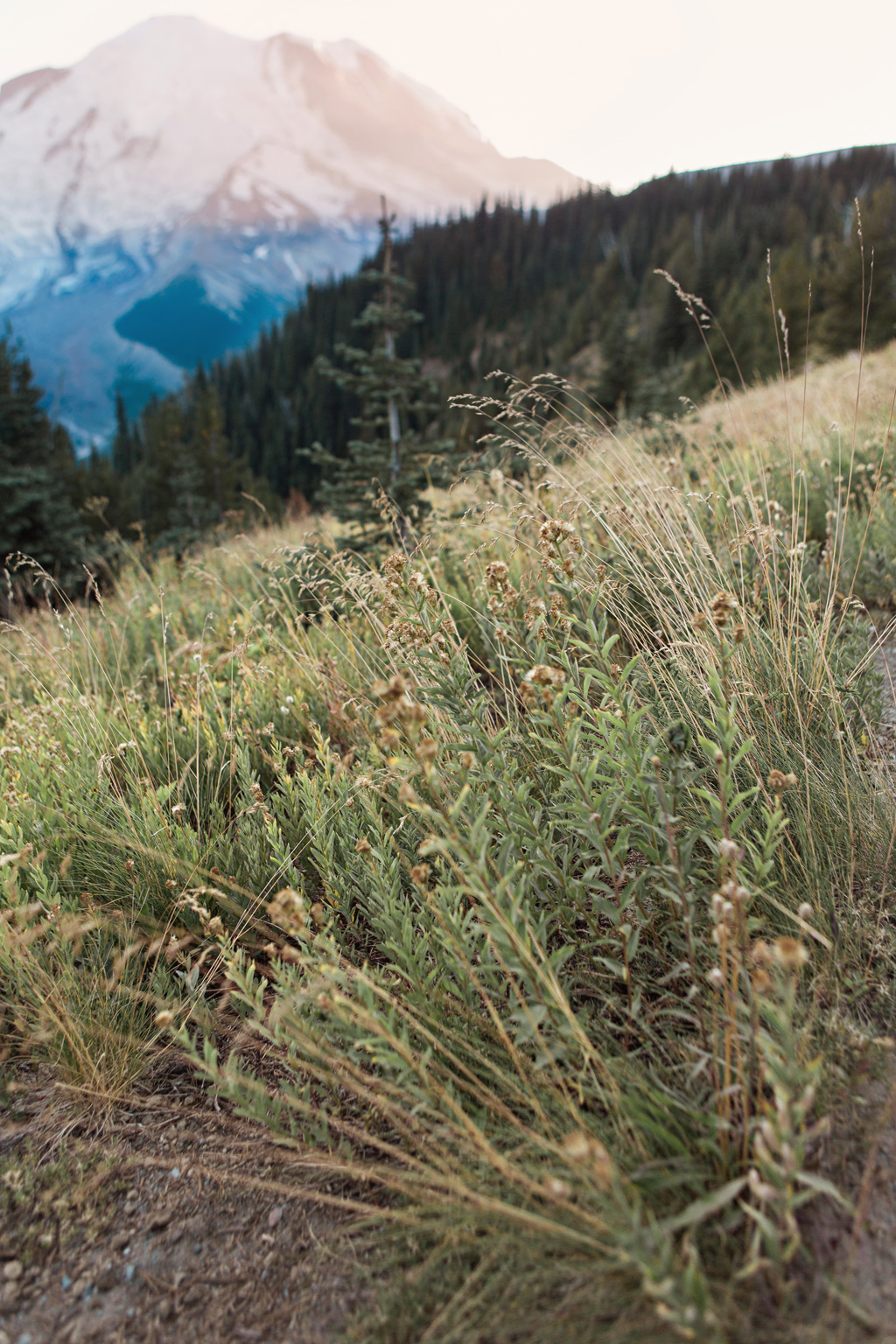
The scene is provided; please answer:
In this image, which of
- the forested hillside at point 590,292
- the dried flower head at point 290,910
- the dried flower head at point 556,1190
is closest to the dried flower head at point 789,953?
the dried flower head at point 556,1190

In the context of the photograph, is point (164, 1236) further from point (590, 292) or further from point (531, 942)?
point (590, 292)

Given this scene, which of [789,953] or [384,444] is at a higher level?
[384,444]

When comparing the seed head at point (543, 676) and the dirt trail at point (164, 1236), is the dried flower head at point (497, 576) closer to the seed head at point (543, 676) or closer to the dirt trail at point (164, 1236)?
the seed head at point (543, 676)

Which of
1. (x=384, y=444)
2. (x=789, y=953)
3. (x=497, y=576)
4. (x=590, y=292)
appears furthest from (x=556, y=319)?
(x=789, y=953)

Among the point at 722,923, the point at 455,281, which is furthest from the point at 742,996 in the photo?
the point at 455,281

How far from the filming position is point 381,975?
1.73m

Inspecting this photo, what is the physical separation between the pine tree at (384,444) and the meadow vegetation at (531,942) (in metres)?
5.34

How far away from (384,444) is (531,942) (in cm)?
811

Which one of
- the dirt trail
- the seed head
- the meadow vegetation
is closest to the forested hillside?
the meadow vegetation

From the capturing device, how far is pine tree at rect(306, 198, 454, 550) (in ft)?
26.6

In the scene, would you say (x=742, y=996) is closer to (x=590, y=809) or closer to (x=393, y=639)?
(x=590, y=809)

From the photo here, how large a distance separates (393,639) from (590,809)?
0.72m

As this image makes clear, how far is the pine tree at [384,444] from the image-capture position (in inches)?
319

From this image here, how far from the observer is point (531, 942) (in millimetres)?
1342
